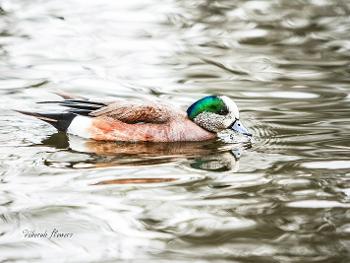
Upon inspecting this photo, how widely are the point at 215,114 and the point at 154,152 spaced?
0.89m

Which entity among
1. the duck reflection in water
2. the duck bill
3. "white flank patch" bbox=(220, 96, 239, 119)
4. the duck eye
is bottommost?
the duck reflection in water

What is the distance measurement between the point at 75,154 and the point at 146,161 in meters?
0.65

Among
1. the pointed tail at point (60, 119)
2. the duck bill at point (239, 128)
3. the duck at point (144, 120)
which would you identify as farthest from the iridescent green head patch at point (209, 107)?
the pointed tail at point (60, 119)

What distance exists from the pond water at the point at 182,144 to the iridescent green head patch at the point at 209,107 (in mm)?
327

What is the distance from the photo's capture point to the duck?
24.8ft

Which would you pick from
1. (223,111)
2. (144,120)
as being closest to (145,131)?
(144,120)

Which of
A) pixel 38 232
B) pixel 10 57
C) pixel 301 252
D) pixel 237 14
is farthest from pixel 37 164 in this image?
pixel 237 14

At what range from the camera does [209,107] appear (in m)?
7.79

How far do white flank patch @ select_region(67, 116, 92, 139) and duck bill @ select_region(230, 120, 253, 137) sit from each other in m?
1.31

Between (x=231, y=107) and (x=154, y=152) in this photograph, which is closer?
(x=154, y=152)

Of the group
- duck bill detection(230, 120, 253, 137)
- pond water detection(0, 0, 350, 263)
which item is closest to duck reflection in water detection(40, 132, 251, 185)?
pond water detection(0, 0, 350, 263)

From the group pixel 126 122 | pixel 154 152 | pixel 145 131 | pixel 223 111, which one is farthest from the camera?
pixel 223 111

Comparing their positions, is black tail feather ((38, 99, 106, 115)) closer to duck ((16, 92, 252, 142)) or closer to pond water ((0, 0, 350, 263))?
duck ((16, 92, 252, 142))

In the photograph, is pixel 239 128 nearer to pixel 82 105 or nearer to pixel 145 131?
pixel 145 131
